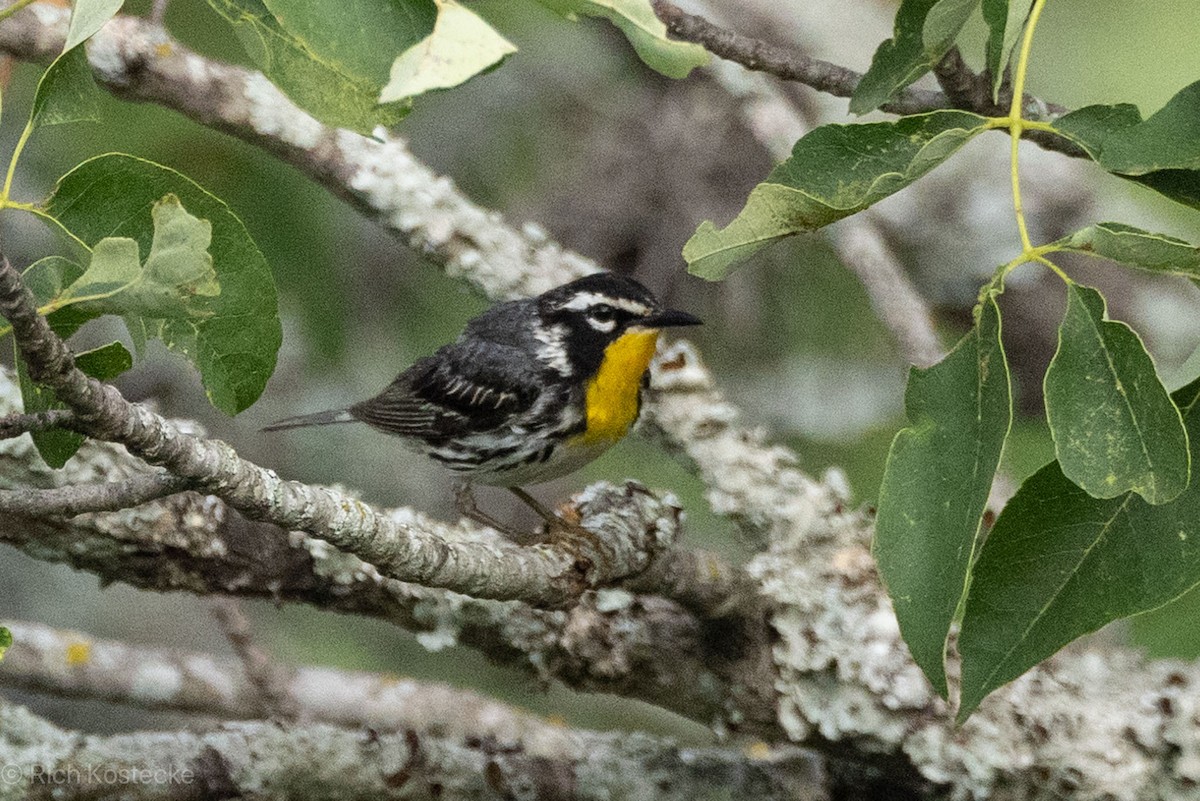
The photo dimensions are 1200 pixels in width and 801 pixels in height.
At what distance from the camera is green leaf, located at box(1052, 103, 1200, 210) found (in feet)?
5.05

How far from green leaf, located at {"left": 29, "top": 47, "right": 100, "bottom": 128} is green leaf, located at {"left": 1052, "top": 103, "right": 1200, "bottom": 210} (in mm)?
1128

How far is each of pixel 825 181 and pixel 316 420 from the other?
3002mm

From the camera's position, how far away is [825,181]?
5.27 ft

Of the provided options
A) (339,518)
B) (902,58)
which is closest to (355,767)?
(339,518)

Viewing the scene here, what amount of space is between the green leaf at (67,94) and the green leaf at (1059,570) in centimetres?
124

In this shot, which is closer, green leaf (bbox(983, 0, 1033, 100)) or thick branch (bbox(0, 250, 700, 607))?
thick branch (bbox(0, 250, 700, 607))

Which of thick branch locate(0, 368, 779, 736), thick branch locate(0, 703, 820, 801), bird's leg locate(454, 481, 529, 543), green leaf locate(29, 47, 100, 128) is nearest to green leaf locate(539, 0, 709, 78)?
green leaf locate(29, 47, 100, 128)

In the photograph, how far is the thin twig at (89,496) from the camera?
5.01ft

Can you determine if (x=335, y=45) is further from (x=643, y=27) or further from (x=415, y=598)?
(x=415, y=598)

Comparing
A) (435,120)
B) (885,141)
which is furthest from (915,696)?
(435,120)

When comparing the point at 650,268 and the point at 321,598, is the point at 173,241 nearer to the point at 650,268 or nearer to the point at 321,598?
the point at 321,598

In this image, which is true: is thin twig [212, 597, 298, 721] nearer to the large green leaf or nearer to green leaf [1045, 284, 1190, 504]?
the large green leaf

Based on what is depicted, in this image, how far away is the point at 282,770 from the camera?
8.68ft

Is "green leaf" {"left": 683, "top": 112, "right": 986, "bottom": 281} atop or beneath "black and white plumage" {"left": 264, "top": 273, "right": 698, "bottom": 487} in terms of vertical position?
atop
